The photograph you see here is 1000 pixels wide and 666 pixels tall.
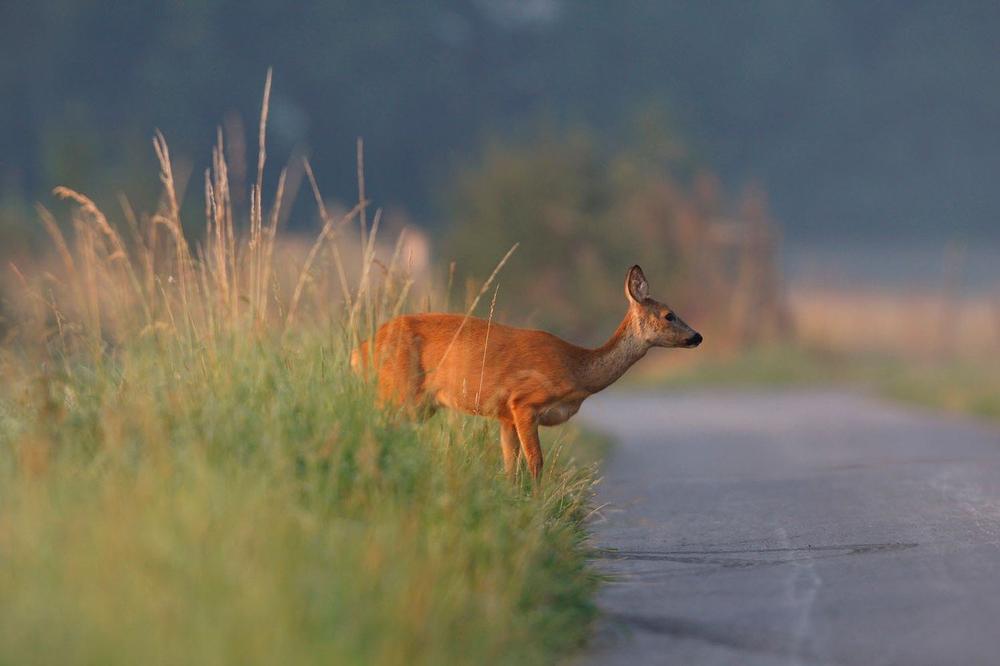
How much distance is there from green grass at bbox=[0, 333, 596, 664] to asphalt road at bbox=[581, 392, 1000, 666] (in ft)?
1.20

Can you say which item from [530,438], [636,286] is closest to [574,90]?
[636,286]

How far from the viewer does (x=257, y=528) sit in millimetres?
6113

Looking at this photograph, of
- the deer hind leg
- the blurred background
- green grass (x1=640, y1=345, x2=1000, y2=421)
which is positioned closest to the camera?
the deer hind leg

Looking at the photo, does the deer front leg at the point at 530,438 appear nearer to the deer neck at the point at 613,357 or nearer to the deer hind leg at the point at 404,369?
the deer neck at the point at 613,357

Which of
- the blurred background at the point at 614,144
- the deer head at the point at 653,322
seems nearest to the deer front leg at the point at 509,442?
the deer head at the point at 653,322

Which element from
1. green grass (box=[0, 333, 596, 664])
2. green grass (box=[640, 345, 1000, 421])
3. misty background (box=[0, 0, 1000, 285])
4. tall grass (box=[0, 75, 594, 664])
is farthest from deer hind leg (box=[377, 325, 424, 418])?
misty background (box=[0, 0, 1000, 285])

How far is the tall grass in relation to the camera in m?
5.43

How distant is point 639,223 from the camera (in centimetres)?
3706

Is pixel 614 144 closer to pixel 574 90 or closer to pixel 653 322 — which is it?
pixel 574 90

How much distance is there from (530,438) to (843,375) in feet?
73.8

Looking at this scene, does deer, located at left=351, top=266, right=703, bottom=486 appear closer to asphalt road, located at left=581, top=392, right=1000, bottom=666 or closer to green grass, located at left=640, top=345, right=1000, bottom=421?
asphalt road, located at left=581, top=392, right=1000, bottom=666

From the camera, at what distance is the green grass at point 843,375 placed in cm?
2509

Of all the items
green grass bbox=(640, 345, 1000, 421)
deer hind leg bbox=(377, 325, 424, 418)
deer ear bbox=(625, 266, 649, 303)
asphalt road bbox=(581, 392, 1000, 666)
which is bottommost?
green grass bbox=(640, 345, 1000, 421)

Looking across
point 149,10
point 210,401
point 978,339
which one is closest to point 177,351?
point 210,401
